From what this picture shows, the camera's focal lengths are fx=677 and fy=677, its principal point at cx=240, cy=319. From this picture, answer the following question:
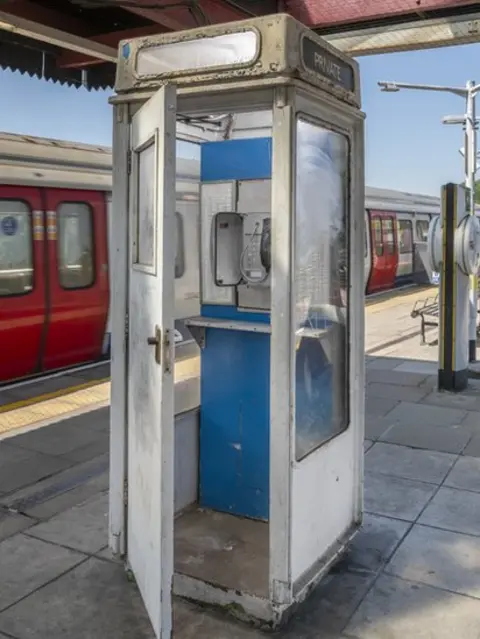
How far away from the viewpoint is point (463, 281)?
23.2ft

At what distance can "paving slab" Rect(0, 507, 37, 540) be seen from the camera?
385 cm

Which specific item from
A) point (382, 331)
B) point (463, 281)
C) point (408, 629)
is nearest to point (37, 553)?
point (408, 629)

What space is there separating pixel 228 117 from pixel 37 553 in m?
2.79

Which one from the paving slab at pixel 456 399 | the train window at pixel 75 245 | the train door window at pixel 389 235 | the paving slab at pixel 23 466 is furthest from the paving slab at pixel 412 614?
the train door window at pixel 389 235

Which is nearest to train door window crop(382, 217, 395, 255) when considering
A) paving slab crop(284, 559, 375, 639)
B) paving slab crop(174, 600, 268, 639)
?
paving slab crop(284, 559, 375, 639)

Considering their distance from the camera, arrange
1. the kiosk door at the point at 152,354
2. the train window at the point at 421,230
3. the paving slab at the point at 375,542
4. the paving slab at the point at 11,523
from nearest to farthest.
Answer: the kiosk door at the point at 152,354 < the paving slab at the point at 375,542 < the paving slab at the point at 11,523 < the train window at the point at 421,230

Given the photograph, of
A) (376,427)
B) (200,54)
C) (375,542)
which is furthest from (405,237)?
(200,54)

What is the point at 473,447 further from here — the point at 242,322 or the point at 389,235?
the point at 389,235

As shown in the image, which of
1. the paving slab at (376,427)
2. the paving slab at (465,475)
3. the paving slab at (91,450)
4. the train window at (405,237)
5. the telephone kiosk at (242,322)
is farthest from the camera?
the train window at (405,237)

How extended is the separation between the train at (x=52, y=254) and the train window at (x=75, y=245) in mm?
12

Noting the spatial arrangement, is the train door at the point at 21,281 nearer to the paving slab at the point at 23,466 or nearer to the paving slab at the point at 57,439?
the paving slab at the point at 57,439

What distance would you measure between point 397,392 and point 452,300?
1121 mm

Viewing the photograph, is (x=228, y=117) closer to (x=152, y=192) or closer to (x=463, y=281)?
(x=152, y=192)

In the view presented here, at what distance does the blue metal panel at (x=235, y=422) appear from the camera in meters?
3.74
